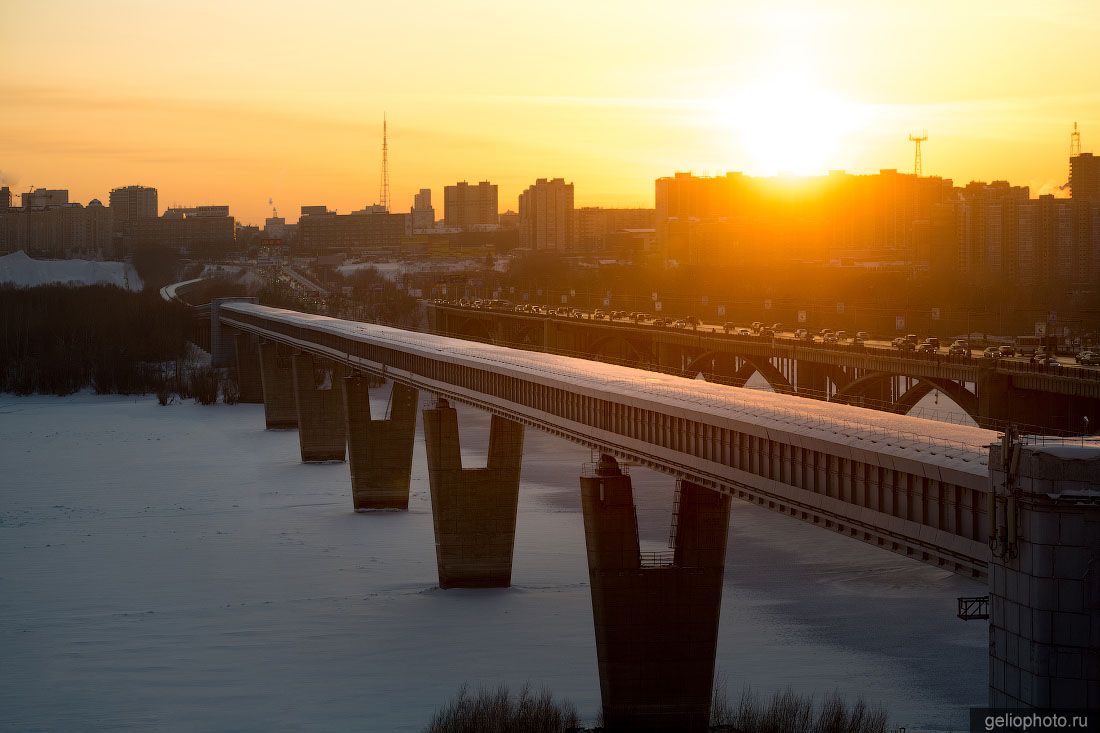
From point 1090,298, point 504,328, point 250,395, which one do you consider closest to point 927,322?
point 1090,298

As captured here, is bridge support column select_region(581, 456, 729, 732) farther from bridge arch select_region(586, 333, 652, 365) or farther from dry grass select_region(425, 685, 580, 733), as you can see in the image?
bridge arch select_region(586, 333, 652, 365)

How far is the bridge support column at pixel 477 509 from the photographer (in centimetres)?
5181

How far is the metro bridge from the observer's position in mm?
22188

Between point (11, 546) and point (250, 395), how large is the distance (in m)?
75.3

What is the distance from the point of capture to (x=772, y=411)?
37438 millimetres

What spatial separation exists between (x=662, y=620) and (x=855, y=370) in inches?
2378

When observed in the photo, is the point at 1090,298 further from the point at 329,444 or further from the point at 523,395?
the point at 523,395

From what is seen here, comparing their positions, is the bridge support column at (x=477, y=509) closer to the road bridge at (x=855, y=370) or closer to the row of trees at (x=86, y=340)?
the road bridge at (x=855, y=370)

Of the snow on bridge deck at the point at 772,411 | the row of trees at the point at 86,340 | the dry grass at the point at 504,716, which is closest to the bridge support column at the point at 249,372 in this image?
the row of trees at the point at 86,340

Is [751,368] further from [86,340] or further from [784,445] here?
[784,445]

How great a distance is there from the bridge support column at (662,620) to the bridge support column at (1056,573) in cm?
1357

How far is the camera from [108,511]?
68.4 metres

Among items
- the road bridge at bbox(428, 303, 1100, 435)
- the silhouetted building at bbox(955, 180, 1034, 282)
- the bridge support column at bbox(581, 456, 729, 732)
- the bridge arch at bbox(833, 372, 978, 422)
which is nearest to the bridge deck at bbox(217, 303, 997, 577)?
the bridge support column at bbox(581, 456, 729, 732)

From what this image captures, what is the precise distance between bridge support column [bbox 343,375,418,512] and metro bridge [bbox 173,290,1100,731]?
0.44ft
